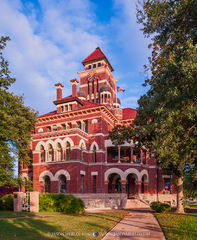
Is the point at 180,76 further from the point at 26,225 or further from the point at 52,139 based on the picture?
the point at 52,139

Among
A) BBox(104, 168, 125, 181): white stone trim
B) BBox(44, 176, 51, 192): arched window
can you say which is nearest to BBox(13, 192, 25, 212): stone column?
BBox(44, 176, 51, 192): arched window

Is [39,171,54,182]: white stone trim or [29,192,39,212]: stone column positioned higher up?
[39,171,54,182]: white stone trim

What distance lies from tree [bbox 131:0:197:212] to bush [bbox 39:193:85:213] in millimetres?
8971

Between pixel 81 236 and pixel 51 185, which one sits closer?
pixel 81 236

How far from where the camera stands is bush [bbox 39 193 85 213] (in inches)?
754

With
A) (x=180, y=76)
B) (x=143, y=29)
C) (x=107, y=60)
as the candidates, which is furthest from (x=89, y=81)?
(x=180, y=76)

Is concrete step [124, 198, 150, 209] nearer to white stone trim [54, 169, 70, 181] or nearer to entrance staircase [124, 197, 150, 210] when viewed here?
entrance staircase [124, 197, 150, 210]

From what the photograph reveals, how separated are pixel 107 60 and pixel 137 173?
30.1 m

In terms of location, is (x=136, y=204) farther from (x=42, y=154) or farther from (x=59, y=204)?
(x=42, y=154)

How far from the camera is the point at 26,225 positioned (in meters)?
11.7

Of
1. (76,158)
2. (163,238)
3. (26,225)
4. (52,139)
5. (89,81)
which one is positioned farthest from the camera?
(89,81)

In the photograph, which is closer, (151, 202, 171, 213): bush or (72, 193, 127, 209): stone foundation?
(151, 202, 171, 213): bush

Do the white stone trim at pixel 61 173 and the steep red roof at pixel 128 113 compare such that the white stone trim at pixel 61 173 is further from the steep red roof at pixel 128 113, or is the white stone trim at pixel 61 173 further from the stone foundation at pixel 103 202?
the steep red roof at pixel 128 113

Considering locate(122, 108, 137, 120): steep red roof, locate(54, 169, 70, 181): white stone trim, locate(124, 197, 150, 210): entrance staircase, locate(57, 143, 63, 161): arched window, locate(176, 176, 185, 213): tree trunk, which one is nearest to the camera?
locate(176, 176, 185, 213): tree trunk
